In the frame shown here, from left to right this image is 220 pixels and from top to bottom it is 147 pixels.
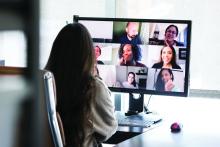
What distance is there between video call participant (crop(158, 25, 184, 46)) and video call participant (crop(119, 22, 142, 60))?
15 centimetres

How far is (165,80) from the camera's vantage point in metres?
2.28

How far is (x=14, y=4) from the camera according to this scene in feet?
2.26

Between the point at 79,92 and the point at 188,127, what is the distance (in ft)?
2.13

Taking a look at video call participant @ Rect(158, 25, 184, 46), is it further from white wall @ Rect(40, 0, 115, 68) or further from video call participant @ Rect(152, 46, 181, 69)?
white wall @ Rect(40, 0, 115, 68)

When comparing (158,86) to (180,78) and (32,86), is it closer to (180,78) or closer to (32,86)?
(180,78)

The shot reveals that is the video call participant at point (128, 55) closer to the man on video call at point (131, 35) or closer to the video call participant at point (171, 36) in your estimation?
the man on video call at point (131, 35)

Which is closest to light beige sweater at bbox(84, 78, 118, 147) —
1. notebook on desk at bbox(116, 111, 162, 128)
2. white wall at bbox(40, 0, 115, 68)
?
notebook on desk at bbox(116, 111, 162, 128)

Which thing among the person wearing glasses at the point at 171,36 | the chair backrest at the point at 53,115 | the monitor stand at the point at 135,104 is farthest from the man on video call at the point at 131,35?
the chair backrest at the point at 53,115

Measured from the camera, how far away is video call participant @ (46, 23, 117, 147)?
1836 mm

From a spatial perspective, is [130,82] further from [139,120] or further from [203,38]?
[203,38]

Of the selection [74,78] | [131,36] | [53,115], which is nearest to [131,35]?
[131,36]

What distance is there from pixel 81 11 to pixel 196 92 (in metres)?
1.00

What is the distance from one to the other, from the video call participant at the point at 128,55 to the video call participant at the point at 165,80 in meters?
0.12

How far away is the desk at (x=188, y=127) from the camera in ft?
5.82
